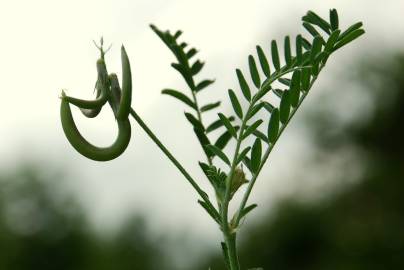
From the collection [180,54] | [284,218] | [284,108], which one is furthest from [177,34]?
[284,218]

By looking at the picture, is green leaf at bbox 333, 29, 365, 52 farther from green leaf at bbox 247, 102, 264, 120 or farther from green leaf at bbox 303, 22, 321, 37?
green leaf at bbox 247, 102, 264, 120

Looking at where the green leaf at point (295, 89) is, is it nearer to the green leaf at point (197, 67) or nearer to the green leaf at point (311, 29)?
the green leaf at point (311, 29)

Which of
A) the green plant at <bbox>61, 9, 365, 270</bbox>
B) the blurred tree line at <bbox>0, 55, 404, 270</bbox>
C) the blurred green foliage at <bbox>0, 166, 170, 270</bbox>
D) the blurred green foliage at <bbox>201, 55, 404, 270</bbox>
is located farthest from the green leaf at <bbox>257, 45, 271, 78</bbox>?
the blurred green foliage at <bbox>0, 166, 170, 270</bbox>

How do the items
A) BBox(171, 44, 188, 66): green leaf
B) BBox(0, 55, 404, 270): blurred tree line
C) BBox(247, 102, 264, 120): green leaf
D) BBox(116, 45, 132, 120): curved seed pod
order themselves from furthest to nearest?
BBox(0, 55, 404, 270): blurred tree line < BBox(171, 44, 188, 66): green leaf < BBox(247, 102, 264, 120): green leaf < BBox(116, 45, 132, 120): curved seed pod

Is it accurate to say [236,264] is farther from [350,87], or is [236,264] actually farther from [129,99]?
[350,87]

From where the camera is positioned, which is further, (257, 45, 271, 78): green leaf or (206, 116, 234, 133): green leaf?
(206, 116, 234, 133): green leaf

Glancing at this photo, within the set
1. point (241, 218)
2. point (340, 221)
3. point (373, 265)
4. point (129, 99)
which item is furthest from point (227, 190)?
point (340, 221)

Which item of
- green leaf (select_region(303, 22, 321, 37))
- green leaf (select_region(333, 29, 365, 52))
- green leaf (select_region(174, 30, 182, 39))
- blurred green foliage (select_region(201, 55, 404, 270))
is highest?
green leaf (select_region(174, 30, 182, 39))

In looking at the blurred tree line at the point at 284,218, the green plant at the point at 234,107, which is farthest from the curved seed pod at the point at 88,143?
the blurred tree line at the point at 284,218
